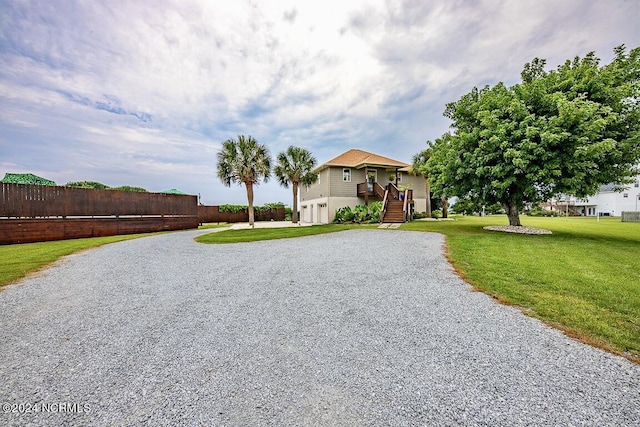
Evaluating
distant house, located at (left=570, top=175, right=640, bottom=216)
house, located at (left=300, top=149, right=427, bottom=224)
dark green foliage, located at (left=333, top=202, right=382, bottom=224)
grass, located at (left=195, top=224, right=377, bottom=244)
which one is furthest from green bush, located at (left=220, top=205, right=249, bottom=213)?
distant house, located at (left=570, top=175, right=640, bottom=216)

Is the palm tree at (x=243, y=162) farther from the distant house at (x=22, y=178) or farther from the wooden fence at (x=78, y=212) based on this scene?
the distant house at (x=22, y=178)

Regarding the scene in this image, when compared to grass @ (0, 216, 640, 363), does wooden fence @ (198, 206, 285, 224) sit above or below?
above

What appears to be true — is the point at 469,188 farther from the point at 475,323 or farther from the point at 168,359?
the point at 168,359

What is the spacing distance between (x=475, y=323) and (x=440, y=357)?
124cm

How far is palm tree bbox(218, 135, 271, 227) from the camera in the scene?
22094 mm

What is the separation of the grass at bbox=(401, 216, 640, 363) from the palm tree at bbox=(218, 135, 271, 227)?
57.7ft

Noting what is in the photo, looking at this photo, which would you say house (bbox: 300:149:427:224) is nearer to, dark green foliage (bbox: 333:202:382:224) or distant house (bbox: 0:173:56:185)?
dark green foliage (bbox: 333:202:382:224)

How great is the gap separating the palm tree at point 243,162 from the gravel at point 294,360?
A: 17783 millimetres

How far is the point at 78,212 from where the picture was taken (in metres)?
14.6

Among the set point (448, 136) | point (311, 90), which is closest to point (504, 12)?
point (448, 136)

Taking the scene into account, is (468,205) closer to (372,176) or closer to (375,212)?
(375,212)

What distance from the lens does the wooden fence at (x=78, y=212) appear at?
41.2ft

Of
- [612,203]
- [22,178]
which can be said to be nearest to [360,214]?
[22,178]

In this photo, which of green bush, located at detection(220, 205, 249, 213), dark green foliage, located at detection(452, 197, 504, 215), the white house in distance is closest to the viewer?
dark green foliage, located at detection(452, 197, 504, 215)
